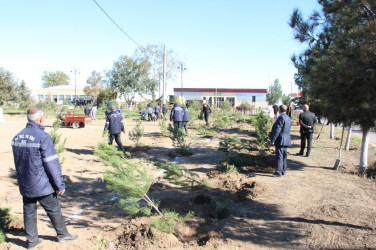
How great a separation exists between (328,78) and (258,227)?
2484mm

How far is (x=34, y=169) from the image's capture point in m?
3.46

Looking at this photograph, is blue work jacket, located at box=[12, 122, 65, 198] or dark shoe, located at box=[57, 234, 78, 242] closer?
blue work jacket, located at box=[12, 122, 65, 198]

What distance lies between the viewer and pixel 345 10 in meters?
5.39

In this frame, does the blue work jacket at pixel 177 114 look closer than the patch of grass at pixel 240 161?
No

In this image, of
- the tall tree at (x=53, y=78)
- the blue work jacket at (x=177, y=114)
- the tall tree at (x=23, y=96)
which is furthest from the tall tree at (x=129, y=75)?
the tall tree at (x=53, y=78)

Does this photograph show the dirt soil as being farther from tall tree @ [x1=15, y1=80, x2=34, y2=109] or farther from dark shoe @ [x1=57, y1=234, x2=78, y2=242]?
tall tree @ [x1=15, y1=80, x2=34, y2=109]

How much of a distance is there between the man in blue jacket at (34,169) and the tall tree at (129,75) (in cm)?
4242

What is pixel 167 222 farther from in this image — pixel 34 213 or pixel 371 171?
pixel 371 171

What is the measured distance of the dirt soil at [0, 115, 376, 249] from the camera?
3674mm

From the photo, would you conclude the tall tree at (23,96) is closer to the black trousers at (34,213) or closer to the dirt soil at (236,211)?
the dirt soil at (236,211)

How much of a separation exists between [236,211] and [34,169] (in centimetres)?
303

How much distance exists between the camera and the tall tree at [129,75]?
4481 centimetres

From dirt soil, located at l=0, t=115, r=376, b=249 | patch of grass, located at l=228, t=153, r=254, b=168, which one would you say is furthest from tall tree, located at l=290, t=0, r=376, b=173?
patch of grass, located at l=228, t=153, r=254, b=168

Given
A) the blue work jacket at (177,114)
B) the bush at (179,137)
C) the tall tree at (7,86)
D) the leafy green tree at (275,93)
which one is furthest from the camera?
the leafy green tree at (275,93)
